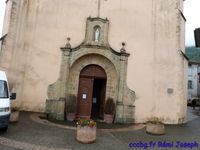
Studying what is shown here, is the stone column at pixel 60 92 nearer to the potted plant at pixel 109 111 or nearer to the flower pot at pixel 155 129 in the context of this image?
the potted plant at pixel 109 111

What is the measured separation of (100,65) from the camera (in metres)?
13.3

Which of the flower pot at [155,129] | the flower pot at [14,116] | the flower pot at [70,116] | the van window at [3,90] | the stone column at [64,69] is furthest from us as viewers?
the stone column at [64,69]

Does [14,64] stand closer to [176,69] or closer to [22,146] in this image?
[22,146]

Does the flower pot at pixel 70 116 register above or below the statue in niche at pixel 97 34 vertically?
below

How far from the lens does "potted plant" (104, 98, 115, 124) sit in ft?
41.2

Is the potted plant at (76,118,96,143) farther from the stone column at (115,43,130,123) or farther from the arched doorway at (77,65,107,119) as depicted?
the arched doorway at (77,65,107,119)

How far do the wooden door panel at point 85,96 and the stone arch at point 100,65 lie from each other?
35 cm

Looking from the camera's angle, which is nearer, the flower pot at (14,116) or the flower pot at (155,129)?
the flower pot at (14,116)

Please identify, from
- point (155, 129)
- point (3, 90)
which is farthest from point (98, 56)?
point (3, 90)

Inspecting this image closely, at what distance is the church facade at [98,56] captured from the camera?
12.8 meters

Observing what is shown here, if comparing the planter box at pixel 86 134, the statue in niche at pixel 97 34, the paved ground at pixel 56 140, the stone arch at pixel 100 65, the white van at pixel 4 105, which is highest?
the statue in niche at pixel 97 34

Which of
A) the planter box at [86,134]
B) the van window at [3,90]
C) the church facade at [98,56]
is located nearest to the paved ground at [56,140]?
the planter box at [86,134]

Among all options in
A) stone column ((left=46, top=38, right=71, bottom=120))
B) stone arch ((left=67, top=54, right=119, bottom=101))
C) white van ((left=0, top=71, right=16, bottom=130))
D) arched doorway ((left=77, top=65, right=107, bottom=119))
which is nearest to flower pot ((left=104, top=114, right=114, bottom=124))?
arched doorway ((left=77, top=65, right=107, bottom=119))

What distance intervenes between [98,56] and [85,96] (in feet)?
8.33
